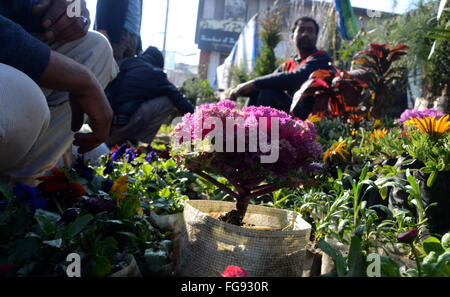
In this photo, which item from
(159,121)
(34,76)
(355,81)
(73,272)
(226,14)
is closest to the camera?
(73,272)

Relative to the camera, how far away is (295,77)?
3.73 meters

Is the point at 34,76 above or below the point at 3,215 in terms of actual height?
above

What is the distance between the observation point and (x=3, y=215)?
1.06m

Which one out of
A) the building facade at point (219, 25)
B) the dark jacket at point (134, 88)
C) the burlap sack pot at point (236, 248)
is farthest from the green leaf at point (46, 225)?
the building facade at point (219, 25)

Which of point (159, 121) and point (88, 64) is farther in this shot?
point (159, 121)

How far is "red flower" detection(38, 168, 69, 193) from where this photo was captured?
122 cm

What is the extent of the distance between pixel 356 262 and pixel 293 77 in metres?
3.06

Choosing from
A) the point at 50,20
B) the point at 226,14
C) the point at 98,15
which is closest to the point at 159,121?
the point at 98,15

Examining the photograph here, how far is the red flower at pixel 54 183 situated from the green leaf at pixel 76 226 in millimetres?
241

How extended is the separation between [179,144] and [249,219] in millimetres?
408

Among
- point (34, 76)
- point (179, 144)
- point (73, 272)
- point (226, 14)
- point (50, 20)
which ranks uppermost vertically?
point (226, 14)

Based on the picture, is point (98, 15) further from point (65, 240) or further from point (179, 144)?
point (65, 240)

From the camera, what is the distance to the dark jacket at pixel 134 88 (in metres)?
4.08

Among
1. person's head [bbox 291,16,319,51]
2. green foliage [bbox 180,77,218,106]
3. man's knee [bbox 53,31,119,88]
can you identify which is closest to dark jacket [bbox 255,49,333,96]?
person's head [bbox 291,16,319,51]
